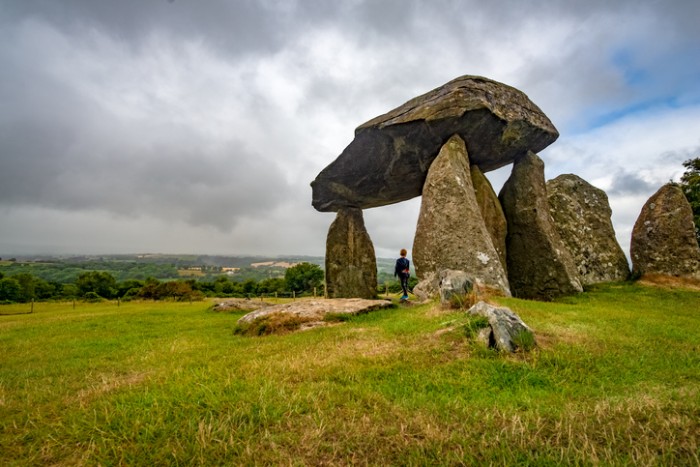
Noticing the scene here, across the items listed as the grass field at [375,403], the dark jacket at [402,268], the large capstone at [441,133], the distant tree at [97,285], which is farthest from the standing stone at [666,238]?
the distant tree at [97,285]

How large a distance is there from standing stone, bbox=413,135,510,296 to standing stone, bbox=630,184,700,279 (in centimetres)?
740

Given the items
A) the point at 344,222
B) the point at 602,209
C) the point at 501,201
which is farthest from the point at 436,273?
the point at 602,209

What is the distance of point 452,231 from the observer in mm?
13672

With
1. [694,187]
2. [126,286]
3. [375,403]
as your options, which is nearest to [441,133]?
[375,403]

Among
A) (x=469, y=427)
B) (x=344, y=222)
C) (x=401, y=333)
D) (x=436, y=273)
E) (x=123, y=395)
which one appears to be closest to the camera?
(x=469, y=427)

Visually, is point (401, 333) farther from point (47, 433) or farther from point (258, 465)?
point (47, 433)

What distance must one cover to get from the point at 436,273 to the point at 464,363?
339 inches

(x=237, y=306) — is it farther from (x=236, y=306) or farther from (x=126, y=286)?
(x=126, y=286)

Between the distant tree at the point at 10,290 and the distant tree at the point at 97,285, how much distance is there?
771 cm

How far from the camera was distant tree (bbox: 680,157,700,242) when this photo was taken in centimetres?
2303

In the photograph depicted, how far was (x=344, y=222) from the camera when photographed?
880 inches

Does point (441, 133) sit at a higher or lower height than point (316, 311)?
higher

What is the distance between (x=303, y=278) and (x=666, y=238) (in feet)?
180

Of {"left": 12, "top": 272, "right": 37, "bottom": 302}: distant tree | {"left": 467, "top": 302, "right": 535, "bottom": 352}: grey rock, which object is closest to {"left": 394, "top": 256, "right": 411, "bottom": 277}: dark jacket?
{"left": 467, "top": 302, "right": 535, "bottom": 352}: grey rock
